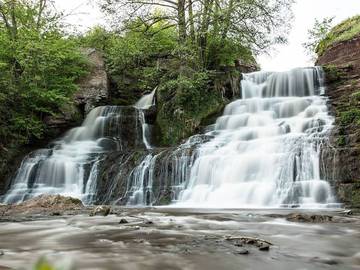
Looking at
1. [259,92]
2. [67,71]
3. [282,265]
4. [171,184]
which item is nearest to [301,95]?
[259,92]

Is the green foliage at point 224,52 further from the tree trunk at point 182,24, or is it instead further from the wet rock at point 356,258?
the wet rock at point 356,258

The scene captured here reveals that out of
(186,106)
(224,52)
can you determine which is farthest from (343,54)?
(186,106)

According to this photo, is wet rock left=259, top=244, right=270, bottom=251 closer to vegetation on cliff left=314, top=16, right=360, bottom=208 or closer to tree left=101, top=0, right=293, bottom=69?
vegetation on cliff left=314, top=16, right=360, bottom=208

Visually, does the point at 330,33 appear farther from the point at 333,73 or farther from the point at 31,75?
the point at 31,75

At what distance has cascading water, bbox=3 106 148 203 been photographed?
12.4 metres

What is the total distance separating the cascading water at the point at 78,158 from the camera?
12422 millimetres

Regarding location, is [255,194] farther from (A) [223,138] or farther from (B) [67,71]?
(B) [67,71]

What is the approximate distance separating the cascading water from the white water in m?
3.53

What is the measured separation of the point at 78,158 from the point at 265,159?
663 cm

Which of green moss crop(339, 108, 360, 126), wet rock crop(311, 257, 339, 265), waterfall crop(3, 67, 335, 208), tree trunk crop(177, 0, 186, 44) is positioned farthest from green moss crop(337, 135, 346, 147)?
tree trunk crop(177, 0, 186, 44)

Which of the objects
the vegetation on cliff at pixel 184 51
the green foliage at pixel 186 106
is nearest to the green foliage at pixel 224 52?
the vegetation on cliff at pixel 184 51

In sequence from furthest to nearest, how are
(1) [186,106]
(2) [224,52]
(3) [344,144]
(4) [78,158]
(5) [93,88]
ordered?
(5) [93,88], (2) [224,52], (1) [186,106], (4) [78,158], (3) [344,144]

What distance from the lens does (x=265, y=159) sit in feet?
34.1

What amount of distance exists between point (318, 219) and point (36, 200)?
18.2 ft
